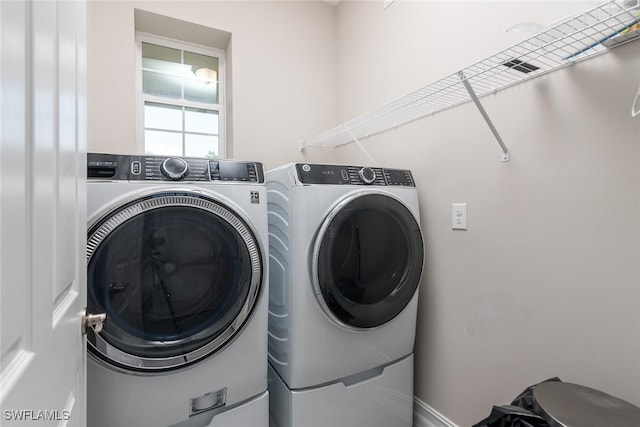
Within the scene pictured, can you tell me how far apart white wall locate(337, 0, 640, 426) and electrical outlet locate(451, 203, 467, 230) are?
3 cm

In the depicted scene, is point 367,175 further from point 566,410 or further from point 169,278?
point 566,410

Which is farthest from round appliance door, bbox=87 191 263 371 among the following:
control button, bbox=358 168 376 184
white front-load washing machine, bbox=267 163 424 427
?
control button, bbox=358 168 376 184

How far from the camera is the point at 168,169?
1082 mm

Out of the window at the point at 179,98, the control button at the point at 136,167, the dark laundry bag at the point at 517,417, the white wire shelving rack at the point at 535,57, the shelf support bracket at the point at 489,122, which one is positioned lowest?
the dark laundry bag at the point at 517,417

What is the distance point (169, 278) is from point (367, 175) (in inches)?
37.2

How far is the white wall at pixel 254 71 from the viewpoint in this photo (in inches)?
68.6

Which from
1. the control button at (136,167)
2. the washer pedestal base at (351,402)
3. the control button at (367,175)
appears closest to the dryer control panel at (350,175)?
the control button at (367,175)

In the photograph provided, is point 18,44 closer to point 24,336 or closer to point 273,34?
point 24,336

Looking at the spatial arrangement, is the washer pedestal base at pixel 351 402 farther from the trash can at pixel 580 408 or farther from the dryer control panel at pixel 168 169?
the dryer control panel at pixel 168 169

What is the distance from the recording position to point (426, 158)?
165cm

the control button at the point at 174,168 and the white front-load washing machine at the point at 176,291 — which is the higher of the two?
the control button at the point at 174,168

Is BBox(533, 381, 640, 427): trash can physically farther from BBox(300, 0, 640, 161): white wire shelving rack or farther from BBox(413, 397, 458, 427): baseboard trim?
BBox(300, 0, 640, 161): white wire shelving rack

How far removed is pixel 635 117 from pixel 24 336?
5.04 ft

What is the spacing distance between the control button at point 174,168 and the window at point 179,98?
102 centimetres
